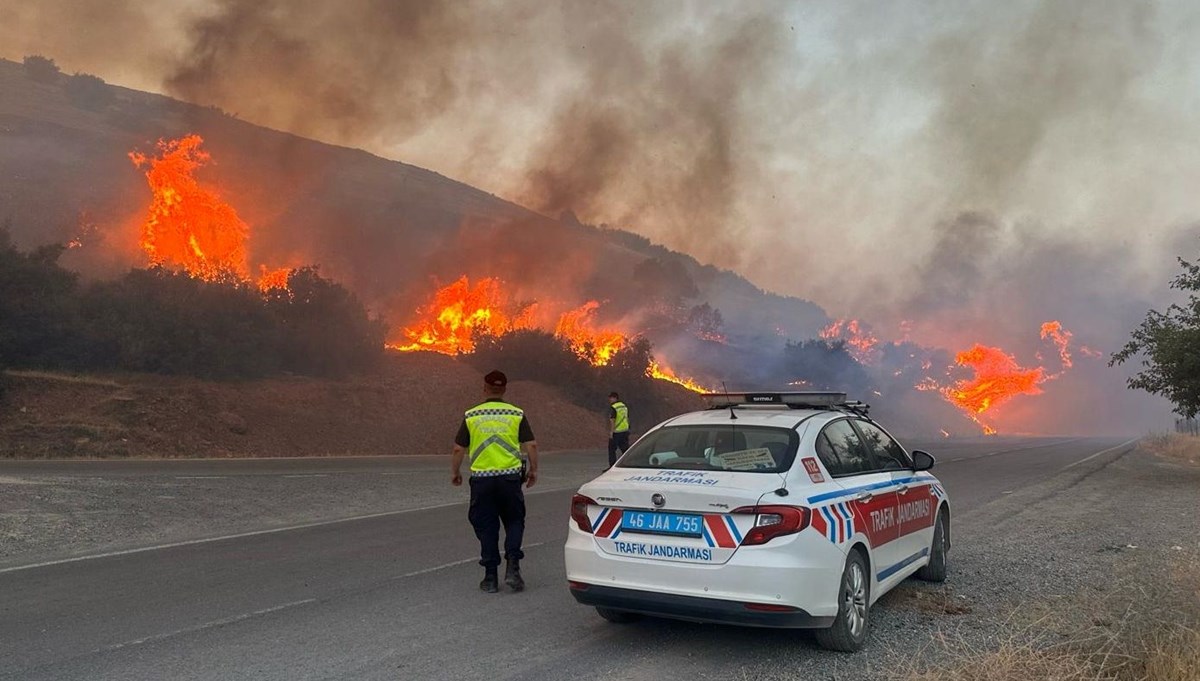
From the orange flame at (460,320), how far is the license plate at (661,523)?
35775 millimetres

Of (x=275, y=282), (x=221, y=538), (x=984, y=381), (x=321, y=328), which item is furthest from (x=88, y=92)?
(x=984, y=381)

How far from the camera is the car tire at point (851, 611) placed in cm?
464

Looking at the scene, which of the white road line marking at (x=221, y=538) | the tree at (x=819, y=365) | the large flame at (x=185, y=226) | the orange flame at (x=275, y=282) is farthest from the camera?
the tree at (x=819, y=365)

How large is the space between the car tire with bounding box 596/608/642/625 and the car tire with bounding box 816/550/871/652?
4.38 ft

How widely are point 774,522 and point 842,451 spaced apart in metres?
1.31

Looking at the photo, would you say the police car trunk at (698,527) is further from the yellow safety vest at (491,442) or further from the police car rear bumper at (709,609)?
the yellow safety vest at (491,442)

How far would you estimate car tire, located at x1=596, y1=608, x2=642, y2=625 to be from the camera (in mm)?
5432

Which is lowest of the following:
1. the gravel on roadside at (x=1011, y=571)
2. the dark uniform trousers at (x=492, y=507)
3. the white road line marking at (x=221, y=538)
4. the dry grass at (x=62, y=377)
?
the gravel on roadside at (x=1011, y=571)

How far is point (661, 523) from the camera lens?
4.66 metres

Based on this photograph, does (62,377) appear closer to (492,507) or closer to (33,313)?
(33,313)

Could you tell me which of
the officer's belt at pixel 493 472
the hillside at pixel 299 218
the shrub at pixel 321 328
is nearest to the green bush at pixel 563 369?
the shrub at pixel 321 328

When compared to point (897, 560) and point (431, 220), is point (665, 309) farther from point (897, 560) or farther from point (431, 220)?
point (897, 560)

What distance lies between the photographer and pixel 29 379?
23.3 m

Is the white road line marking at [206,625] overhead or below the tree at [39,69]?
below
